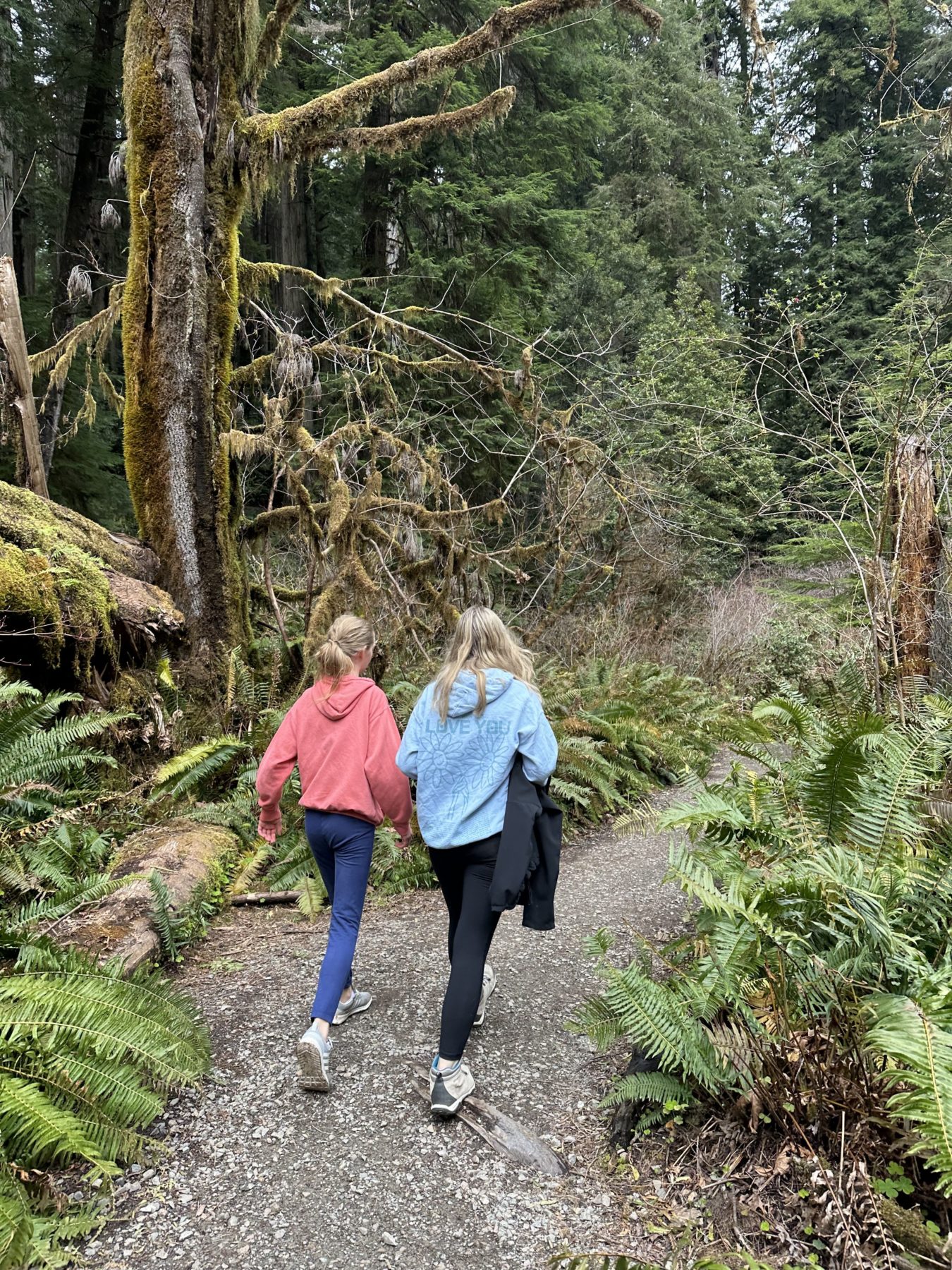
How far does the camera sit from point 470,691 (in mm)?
3182

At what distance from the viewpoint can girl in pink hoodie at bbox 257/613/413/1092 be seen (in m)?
3.44

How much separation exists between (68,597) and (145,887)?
235 cm

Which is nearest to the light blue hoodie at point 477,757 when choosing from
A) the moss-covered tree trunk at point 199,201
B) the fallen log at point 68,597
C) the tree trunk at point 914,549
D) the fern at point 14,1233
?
the fern at point 14,1233

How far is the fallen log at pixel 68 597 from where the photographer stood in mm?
5398

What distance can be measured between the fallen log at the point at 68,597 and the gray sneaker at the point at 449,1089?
13.0ft

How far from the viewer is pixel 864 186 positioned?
26.2 metres

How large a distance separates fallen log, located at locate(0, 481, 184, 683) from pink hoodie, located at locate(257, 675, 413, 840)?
2711 millimetres

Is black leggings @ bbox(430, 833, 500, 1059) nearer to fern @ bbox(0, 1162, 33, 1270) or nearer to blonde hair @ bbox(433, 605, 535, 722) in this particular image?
blonde hair @ bbox(433, 605, 535, 722)

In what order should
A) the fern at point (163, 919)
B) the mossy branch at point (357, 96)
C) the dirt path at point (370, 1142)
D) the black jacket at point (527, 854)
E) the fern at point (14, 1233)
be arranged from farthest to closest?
the mossy branch at point (357, 96), the fern at point (163, 919), the black jacket at point (527, 854), the dirt path at point (370, 1142), the fern at point (14, 1233)

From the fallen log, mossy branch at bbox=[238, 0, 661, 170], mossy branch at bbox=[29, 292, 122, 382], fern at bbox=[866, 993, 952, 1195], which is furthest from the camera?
mossy branch at bbox=[29, 292, 122, 382]

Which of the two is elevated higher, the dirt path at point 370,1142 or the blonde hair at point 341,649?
the blonde hair at point 341,649

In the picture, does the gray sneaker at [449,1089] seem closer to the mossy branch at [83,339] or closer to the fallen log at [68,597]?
the fallen log at [68,597]

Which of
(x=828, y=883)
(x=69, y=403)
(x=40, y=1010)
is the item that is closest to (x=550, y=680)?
(x=828, y=883)

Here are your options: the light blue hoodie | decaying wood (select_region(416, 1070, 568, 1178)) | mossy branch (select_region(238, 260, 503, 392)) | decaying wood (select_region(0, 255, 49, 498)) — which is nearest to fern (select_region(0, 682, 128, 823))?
the light blue hoodie
